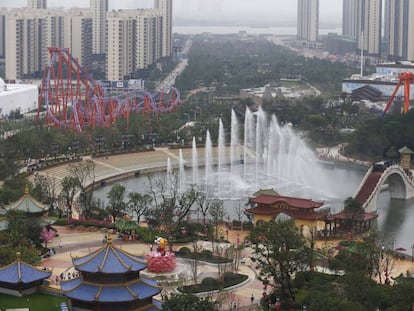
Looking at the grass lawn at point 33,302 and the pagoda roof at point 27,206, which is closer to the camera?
the grass lawn at point 33,302

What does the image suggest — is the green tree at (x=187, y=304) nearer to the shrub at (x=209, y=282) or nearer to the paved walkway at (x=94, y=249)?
the paved walkway at (x=94, y=249)

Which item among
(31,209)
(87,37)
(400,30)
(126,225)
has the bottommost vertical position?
(126,225)

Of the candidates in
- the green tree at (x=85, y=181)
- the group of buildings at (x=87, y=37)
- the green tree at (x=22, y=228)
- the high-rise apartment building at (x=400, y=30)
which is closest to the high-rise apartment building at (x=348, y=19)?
the high-rise apartment building at (x=400, y=30)

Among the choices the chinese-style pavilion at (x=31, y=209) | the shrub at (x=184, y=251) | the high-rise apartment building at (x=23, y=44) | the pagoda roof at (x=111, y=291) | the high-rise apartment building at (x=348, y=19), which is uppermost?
the high-rise apartment building at (x=348, y=19)

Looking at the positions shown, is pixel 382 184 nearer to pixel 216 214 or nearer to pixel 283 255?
pixel 216 214

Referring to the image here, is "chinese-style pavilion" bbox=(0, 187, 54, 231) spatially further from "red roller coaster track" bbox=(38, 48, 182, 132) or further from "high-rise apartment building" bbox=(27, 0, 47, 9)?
"high-rise apartment building" bbox=(27, 0, 47, 9)

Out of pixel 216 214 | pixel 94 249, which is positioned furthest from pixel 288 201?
pixel 94 249
